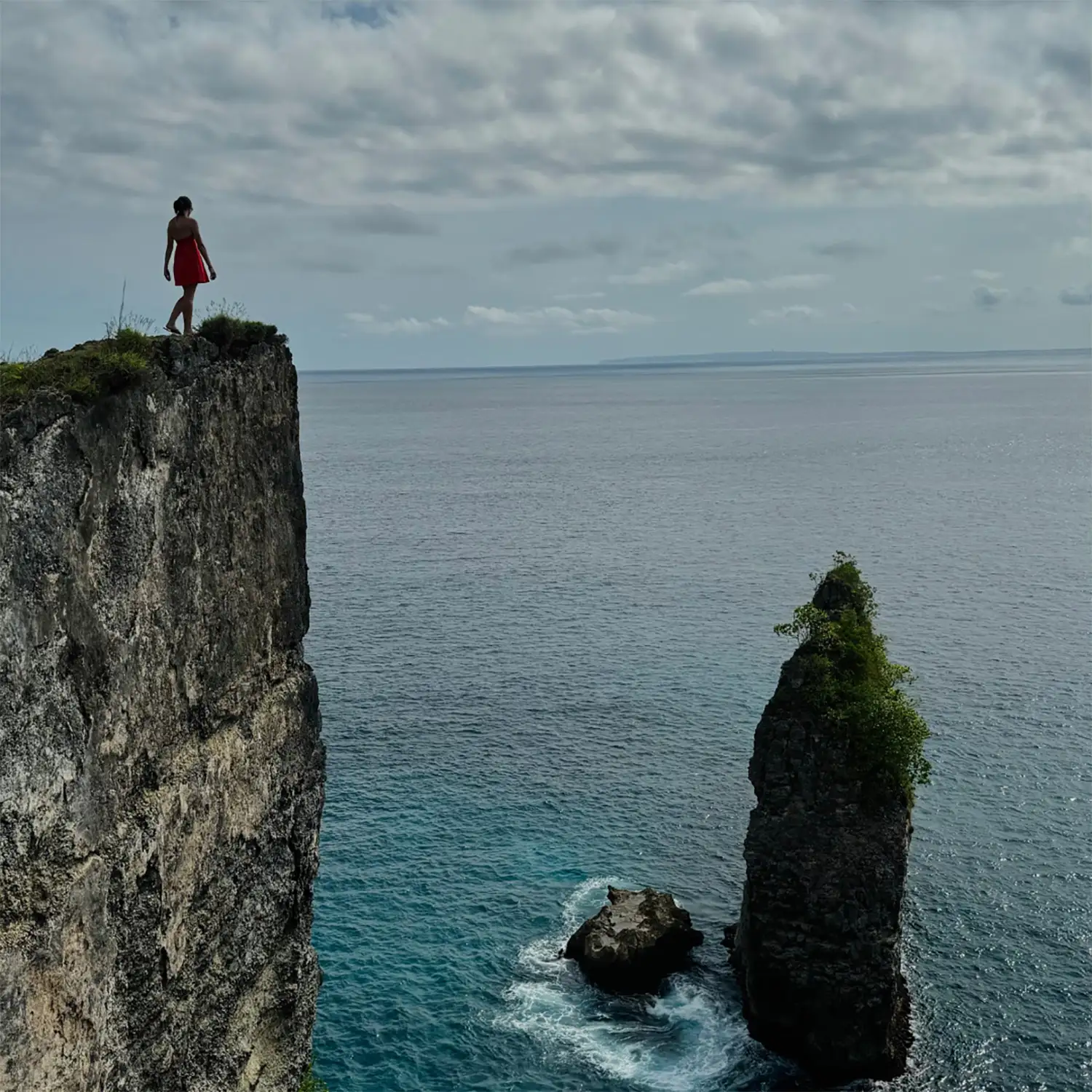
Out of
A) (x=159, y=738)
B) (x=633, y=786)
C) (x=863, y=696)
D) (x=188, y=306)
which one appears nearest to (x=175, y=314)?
(x=188, y=306)

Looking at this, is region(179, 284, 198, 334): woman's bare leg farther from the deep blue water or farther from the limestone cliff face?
the deep blue water

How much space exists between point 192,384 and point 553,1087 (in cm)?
3142

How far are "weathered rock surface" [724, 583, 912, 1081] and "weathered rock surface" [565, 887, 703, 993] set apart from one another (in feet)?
13.4

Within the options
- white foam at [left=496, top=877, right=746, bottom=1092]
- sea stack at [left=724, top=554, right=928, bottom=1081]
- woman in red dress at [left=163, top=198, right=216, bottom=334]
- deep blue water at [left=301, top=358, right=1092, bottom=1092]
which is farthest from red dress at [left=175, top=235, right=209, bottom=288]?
white foam at [left=496, top=877, right=746, bottom=1092]

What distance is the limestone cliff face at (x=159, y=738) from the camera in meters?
19.6

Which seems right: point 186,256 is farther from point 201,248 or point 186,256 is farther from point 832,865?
point 832,865

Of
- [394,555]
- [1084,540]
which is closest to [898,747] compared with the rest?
[394,555]

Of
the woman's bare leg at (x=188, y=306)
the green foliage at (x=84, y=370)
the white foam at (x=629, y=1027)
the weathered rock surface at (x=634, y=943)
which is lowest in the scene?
the white foam at (x=629, y=1027)

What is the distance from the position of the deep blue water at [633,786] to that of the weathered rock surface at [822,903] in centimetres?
169

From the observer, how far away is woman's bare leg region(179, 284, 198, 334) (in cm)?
2669

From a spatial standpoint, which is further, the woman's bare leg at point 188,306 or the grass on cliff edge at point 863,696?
the grass on cliff edge at point 863,696

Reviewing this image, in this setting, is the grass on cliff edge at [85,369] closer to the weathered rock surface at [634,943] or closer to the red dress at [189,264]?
the red dress at [189,264]

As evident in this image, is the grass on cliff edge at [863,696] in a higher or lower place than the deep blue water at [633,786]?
higher

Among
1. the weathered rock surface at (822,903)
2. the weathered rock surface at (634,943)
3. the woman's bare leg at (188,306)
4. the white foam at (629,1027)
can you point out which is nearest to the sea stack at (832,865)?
the weathered rock surface at (822,903)
